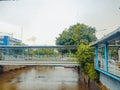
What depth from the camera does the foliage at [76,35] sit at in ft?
83.7

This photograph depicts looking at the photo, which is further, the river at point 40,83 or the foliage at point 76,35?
the foliage at point 76,35

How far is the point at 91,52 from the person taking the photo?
15578 mm

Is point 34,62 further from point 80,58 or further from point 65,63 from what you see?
point 80,58

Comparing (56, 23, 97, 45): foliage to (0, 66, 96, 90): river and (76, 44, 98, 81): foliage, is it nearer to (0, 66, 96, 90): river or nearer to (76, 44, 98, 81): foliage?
(0, 66, 96, 90): river

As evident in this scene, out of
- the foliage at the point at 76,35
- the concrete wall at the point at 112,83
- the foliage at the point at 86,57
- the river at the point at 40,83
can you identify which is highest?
the foliage at the point at 76,35

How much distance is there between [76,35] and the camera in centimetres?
2550

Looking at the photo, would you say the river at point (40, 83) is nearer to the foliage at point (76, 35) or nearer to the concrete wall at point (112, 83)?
the concrete wall at point (112, 83)

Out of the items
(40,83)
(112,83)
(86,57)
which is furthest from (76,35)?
(112,83)

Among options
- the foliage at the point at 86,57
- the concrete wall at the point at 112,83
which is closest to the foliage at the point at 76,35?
the foliage at the point at 86,57

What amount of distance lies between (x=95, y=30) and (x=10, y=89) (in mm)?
17367

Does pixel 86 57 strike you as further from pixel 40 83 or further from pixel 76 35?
pixel 76 35

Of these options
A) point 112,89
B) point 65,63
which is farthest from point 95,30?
point 112,89

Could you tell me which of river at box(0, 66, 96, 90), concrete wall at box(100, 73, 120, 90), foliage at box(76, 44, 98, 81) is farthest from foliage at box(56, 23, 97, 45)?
concrete wall at box(100, 73, 120, 90)

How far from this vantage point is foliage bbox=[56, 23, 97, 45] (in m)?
25.5
